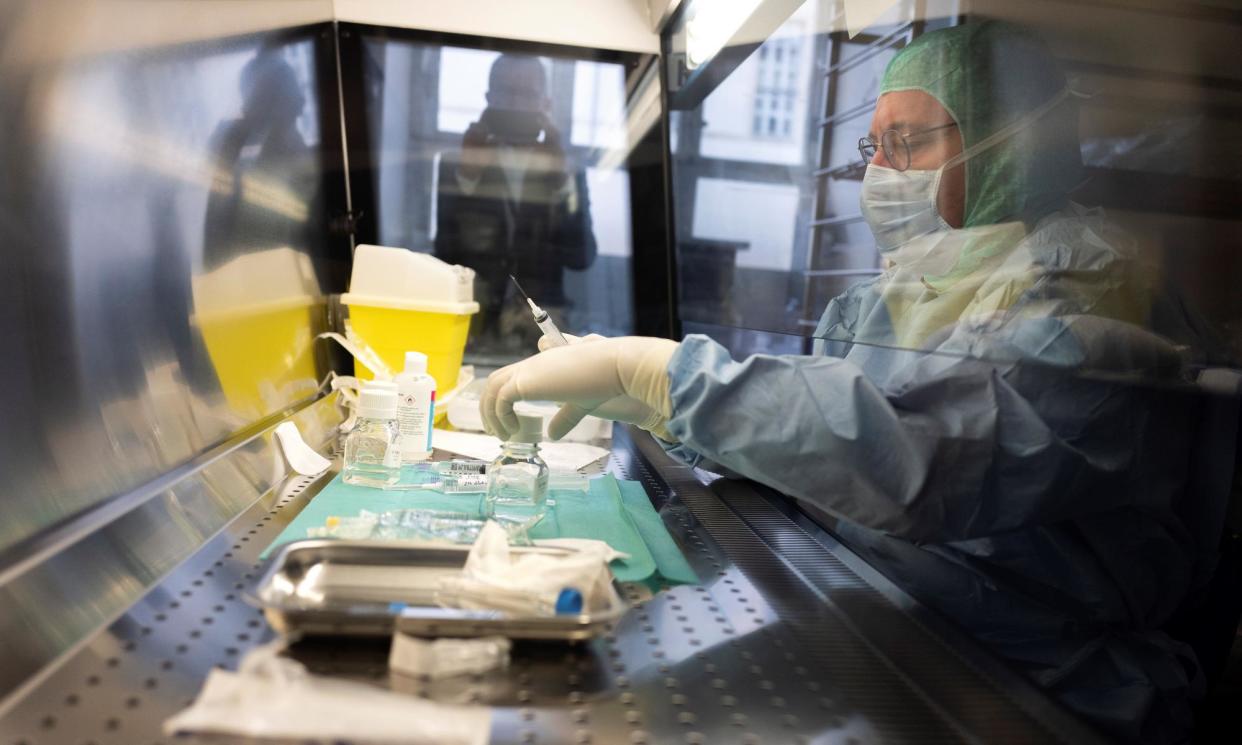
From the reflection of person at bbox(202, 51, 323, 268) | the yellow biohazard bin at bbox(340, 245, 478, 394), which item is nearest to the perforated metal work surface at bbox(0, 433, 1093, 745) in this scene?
the reflection of person at bbox(202, 51, 323, 268)

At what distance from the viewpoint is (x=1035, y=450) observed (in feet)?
2.72

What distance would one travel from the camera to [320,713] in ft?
1.69

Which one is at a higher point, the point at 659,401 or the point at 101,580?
the point at 659,401

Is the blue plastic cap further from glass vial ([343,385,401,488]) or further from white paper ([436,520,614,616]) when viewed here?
glass vial ([343,385,401,488])

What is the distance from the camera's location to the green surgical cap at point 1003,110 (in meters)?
0.98

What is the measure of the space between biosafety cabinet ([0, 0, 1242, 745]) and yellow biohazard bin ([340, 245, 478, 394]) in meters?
0.22

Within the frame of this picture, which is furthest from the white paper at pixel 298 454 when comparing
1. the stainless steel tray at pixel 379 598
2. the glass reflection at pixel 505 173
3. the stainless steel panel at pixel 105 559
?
the glass reflection at pixel 505 173

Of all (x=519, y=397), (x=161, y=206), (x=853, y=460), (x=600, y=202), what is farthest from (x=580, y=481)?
(x=600, y=202)

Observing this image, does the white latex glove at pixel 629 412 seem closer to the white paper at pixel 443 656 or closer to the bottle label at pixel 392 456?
the bottle label at pixel 392 456

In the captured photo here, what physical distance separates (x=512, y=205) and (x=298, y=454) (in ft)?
3.79

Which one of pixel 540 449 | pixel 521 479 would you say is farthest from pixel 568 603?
pixel 540 449

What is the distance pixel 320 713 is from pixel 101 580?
0.37m

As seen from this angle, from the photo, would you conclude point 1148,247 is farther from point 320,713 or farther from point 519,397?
point 320,713

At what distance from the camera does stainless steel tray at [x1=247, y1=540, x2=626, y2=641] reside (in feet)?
1.98
